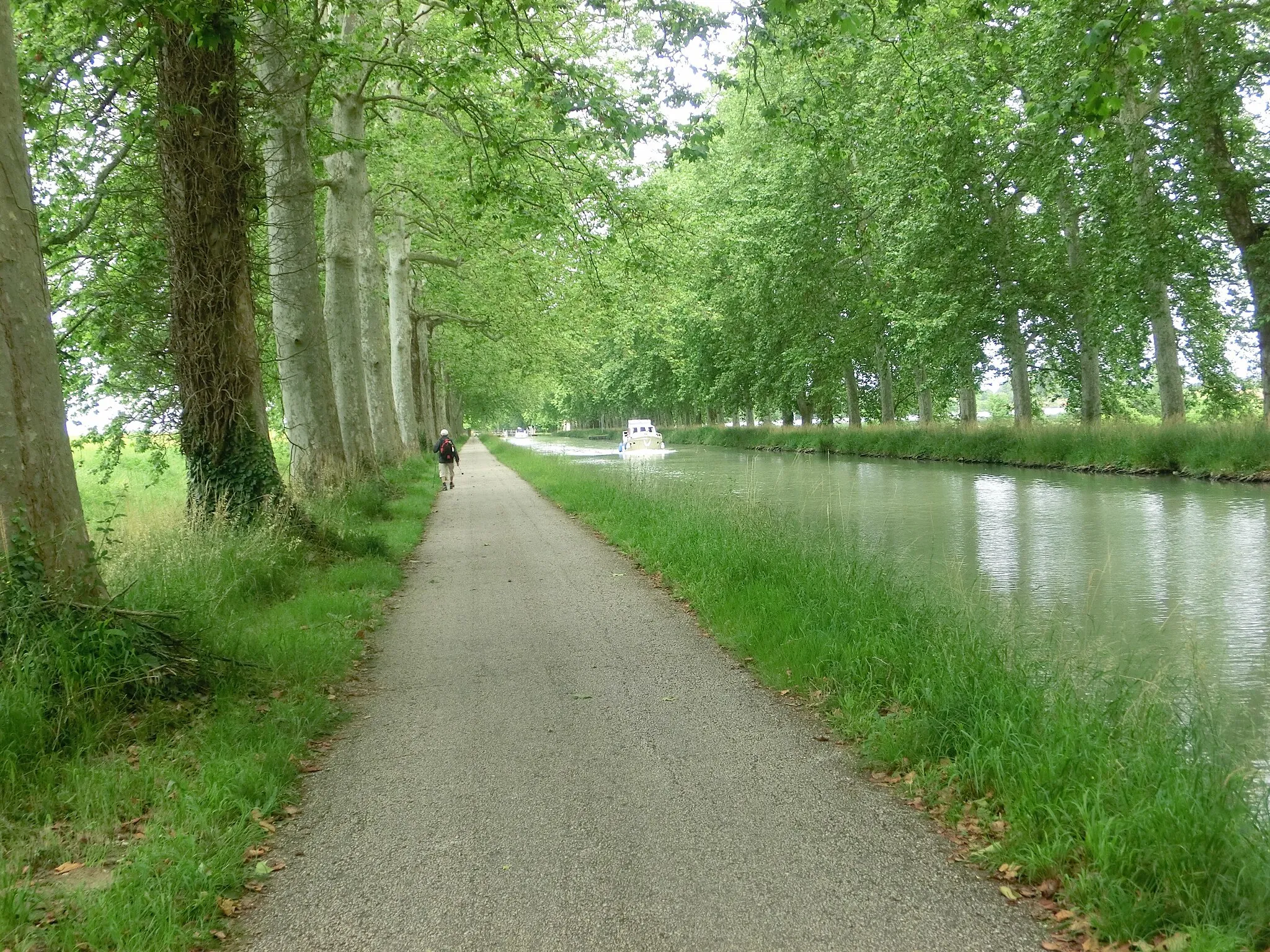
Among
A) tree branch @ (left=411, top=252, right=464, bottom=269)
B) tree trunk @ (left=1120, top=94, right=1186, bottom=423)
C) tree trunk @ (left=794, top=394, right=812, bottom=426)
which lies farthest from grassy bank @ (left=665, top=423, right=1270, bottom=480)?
tree branch @ (left=411, top=252, right=464, bottom=269)

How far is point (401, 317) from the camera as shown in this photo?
2875 centimetres

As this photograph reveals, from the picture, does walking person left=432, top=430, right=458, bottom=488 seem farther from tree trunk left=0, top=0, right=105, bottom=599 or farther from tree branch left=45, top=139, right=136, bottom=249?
tree trunk left=0, top=0, right=105, bottom=599

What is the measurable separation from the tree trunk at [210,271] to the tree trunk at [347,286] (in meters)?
7.15

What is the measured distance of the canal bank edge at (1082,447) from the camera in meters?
20.9

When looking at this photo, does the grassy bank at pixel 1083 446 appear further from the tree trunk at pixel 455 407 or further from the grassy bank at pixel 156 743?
the tree trunk at pixel 455 407

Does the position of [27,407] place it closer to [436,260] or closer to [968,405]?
[436,260]

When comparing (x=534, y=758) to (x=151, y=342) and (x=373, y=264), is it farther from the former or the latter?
(x=373, y=264)

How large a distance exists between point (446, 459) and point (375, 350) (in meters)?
4.27

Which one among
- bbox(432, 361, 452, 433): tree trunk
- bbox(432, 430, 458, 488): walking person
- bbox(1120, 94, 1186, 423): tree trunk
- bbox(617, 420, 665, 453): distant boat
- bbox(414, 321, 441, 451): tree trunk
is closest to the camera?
bbox(1120, 94, 1186, 423): tree trunk

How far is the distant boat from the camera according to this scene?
5075cm

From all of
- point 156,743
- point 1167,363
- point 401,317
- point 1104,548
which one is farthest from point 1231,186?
point 156,743

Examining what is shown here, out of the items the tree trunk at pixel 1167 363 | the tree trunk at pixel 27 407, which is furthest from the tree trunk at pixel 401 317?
the tree trunk at pixel 27 407

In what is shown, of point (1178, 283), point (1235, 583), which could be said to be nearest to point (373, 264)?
point (1235, 583)

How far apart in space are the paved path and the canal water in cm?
237
